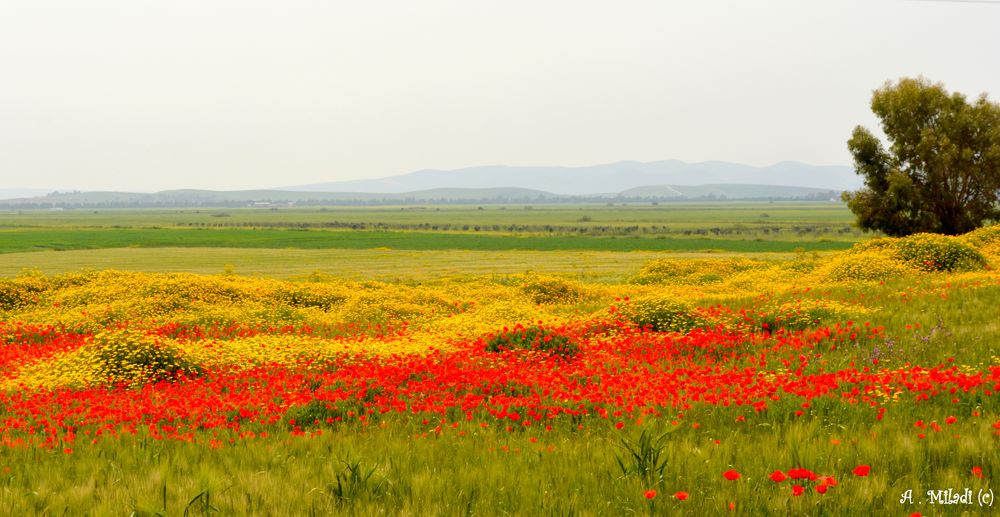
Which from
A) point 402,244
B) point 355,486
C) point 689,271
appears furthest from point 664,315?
point 402,244

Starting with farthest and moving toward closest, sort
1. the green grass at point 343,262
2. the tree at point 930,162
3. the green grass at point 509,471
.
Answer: the green grass at point 343,262
the tree at point 930,162
the green grass at point 509,471

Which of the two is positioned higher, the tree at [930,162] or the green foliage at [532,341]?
the tree at [930,162]

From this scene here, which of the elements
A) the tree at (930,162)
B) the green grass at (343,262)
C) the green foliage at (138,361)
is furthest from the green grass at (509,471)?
the tree at (930,162)

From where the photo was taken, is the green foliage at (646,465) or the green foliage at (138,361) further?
the green foliage at (138,361)

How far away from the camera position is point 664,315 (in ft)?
65.7

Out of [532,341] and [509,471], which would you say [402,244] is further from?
[509,471]

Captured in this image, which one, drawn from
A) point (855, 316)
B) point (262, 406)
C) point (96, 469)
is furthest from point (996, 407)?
point (96, 469)

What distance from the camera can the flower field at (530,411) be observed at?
22.8ft

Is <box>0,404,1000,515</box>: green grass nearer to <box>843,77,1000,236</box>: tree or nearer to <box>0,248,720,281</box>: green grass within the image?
<box>0,248,720,281</box>: green grass

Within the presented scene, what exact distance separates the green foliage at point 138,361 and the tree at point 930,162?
49.8 meters

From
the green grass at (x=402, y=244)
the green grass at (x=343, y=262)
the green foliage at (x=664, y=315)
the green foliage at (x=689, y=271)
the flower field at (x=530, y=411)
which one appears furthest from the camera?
the green grass at (x=402, y=244)

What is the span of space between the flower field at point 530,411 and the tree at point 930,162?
31.1 m

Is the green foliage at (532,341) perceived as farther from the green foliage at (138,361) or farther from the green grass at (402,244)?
the green grass at (402,244)

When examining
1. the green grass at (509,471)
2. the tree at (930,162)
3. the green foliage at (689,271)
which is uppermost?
the tree at (930,162)
